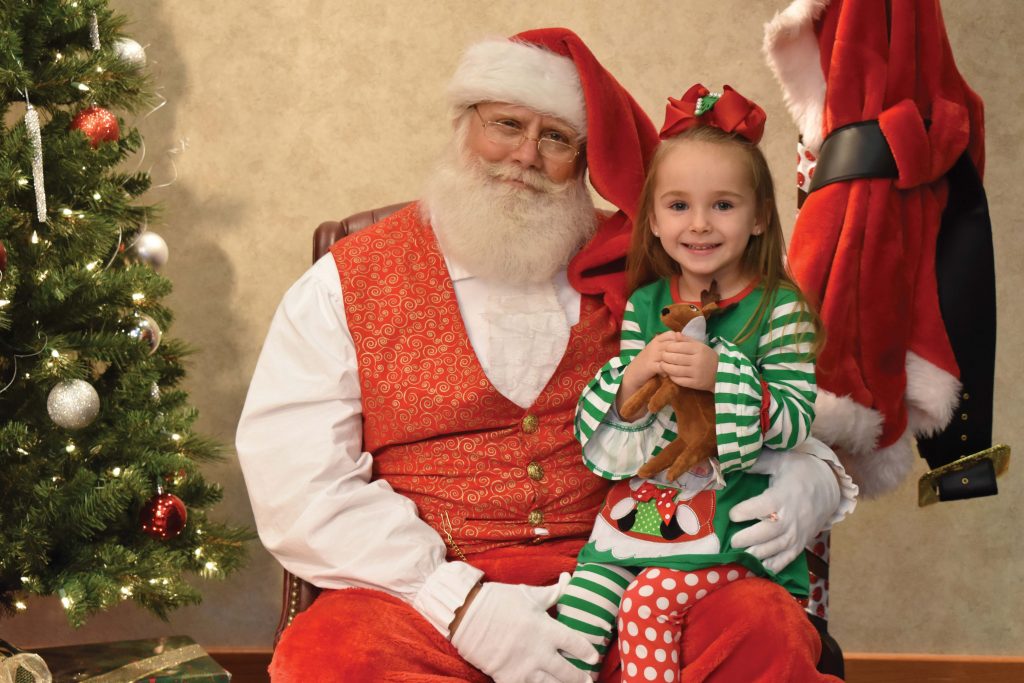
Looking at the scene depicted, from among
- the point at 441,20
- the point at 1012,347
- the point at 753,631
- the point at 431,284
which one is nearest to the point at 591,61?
the point at 431,284

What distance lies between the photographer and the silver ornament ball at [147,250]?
8.63ft

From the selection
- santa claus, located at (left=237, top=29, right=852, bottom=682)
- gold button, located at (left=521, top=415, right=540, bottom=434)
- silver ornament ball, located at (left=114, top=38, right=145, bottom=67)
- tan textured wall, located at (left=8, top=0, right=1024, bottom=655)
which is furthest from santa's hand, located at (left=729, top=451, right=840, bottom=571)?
silver ornament ball, located at (left=114, top=38, right=145, bottom=67)

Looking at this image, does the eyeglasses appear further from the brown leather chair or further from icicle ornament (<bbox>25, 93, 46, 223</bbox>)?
icicle ornament (<bbox>25, 93, 46, 223</bbox>)

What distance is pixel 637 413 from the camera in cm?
200

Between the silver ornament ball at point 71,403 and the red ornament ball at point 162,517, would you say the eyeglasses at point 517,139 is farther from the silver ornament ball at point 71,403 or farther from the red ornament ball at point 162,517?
the red ornament ball at point 162,517

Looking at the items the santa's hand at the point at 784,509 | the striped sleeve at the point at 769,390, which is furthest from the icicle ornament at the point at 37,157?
the santa's hand at the point at 784,509

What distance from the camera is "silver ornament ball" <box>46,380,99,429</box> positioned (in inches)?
91.7

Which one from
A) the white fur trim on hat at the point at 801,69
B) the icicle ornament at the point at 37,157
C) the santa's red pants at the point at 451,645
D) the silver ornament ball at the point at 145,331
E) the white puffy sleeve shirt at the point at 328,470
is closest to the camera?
the santa's red pants at the point at 451,645

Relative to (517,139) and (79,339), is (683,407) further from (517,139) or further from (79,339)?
(79,339)

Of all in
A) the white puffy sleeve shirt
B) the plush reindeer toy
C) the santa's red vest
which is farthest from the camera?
the santa's red vest

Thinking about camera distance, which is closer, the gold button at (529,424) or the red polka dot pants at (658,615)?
the red polka dot pants at (658,615)

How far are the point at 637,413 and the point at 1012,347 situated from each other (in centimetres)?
196

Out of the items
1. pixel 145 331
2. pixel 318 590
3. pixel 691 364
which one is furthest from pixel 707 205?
pixel 145 331

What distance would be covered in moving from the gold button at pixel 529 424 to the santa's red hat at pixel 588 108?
0.30 meters
